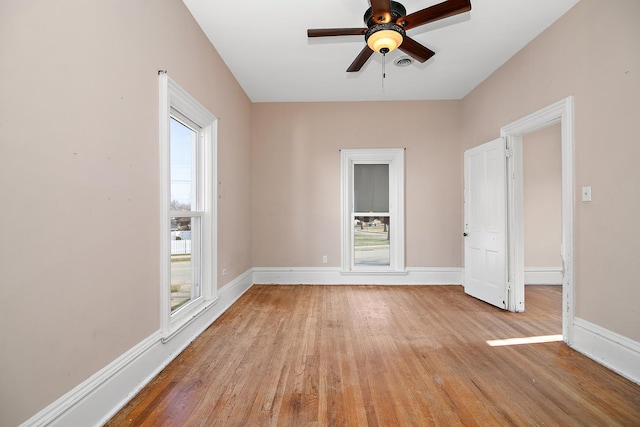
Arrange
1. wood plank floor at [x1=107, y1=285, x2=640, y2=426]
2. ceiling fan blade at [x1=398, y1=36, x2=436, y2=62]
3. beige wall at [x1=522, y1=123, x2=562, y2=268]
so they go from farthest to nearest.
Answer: beige wall at [x1=522, y1=123, x2=562, y2=268] → ceiling fan blade at [x1=398, y1=36, x2=436, y2=62] → wood plank floor at [x1=107, y1=285, x2=640, y2=426]

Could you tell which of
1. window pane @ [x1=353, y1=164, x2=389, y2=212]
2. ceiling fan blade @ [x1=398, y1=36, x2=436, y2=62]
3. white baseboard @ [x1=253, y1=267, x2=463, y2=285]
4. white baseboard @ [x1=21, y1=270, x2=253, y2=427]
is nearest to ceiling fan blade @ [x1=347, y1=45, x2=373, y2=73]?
ceiling fan blade @ [x1=398, y1=36, x2=436, y2=62]

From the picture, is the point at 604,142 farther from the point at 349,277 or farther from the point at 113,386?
the point at 113,386

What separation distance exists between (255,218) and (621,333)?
4.42 metres

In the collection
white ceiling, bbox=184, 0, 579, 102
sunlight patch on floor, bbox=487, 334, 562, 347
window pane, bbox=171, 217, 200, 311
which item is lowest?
sunlight patch on floor, bbox=487, 334, 562, 347

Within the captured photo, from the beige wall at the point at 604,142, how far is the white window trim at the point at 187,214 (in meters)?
3.48

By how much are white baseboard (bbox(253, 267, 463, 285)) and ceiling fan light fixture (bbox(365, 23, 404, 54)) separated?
3429mm

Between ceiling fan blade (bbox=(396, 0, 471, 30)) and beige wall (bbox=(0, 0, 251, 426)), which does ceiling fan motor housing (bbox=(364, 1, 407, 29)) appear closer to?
ceiling fan blade (bbox=(396, 0, 471, 30))

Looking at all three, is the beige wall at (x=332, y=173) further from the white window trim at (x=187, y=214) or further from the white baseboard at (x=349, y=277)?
the white window trim at (x=187, y=214)

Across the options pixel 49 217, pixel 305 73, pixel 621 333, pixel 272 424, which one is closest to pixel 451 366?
pixel 621 333

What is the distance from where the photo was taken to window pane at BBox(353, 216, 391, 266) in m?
5.00

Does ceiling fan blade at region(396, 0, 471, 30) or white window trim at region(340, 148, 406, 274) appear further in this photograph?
white window trim at region(340, 148, 406, 274)

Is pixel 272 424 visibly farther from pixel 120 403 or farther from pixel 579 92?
pixel 579 92

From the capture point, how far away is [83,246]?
5.02 feet

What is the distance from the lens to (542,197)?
15.1 ft
